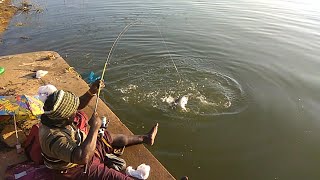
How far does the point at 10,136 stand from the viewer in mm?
4609

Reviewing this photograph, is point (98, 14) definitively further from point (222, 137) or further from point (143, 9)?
point (222, 137)

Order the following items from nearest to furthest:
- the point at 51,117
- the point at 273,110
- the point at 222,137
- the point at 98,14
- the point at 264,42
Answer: the point at 51,117, the point at 222,137, the point at 273,110, the point at 264,42, the point at 98,14

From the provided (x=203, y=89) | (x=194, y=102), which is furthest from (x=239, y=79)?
(x=194, y=102)

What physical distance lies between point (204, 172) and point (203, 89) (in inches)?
105

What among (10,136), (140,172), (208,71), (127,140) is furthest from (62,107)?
(208,71)

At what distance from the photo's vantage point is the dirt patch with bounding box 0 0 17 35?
1217cm

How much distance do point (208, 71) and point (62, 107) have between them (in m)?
5.64

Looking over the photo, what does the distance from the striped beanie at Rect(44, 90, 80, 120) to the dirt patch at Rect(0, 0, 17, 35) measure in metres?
9.77

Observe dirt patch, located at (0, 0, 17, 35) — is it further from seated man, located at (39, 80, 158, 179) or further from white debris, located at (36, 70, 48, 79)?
seated man, located at (39, 80, 158, 179)

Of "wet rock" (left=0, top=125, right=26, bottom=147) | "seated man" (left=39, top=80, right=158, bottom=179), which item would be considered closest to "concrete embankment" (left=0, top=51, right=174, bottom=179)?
"wet rock" (left=0, top=125, right=26, bottom=147)

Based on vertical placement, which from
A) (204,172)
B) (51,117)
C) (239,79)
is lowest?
(204,172)

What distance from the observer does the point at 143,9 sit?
44.5 feet

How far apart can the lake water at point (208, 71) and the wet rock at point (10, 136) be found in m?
2.02

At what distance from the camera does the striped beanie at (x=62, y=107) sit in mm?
2934
